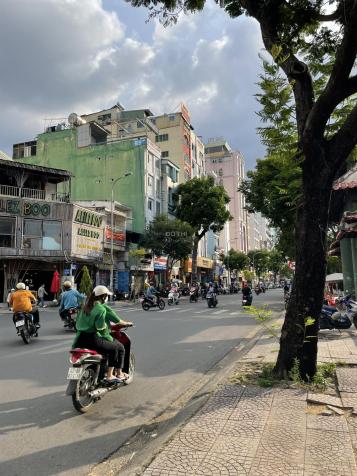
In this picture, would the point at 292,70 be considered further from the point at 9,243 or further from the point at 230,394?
the point at 9,243

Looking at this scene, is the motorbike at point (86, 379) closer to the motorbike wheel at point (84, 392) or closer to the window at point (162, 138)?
the motorbike wheel at point (84, 392)

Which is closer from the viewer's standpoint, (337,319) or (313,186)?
(313,186)

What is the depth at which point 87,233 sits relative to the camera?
34.6 meters

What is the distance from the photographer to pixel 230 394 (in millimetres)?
5621

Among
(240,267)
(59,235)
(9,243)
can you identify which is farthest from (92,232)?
(240,267)

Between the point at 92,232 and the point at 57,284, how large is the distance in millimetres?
8200

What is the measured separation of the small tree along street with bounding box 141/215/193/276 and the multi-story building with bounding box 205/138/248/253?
5268cm

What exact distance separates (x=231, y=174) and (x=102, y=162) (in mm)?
53215

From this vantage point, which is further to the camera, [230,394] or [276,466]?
[230,394]

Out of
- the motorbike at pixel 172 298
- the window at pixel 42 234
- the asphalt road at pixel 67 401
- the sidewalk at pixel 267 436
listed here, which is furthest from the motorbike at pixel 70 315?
the window at pixel 42 234

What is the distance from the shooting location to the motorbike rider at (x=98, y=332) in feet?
18.6

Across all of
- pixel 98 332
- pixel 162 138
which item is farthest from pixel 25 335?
pixel 162 138

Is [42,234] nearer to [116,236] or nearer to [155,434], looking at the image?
[116,236]

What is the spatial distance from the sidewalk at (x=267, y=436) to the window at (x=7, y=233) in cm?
2681
